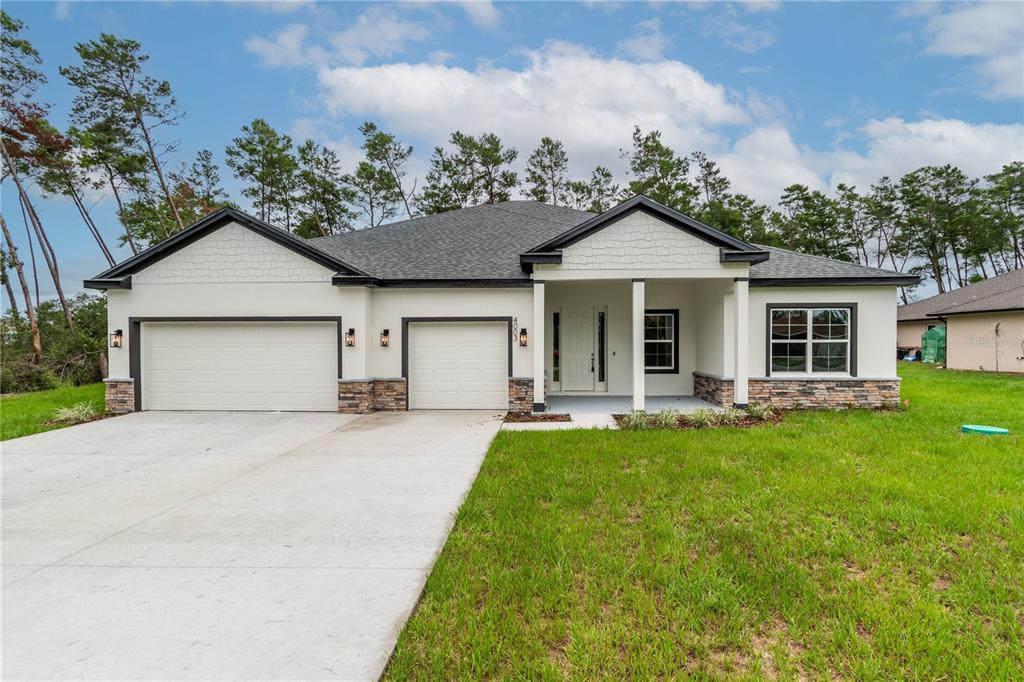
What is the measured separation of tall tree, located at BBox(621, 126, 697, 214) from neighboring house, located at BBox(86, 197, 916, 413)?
60.1 ft

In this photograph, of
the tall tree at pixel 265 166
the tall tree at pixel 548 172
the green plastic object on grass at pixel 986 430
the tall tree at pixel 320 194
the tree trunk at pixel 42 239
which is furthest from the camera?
the tall tree at pixel 548 172

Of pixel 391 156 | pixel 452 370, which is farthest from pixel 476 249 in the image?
pixel 391 156

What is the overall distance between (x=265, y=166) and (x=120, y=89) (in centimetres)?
611

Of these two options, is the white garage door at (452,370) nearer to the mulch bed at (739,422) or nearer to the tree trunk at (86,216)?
the mulch bed at (739,422)

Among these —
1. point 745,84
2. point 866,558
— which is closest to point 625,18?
point 745,84

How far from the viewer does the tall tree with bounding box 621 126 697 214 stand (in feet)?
91.9

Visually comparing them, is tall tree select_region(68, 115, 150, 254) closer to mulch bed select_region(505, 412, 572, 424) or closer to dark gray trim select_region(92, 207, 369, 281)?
dark gray trim select_region(92, 207, 369, 281)

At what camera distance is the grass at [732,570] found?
256 centimetres

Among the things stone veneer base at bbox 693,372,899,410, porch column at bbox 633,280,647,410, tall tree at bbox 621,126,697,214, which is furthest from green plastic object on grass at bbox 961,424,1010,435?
tall tree at bbox 621,126,697,214

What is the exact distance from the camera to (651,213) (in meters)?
9.78

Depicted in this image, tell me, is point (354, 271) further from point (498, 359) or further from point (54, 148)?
point (54, 148)

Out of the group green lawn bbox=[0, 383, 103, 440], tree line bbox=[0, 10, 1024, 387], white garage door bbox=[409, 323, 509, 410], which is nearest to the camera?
green lawn bbox=[0, 383, 103, 440]

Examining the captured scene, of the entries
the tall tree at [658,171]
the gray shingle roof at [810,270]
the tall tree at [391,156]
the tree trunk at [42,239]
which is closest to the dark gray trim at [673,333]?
the gray shingle roof at [810,270]

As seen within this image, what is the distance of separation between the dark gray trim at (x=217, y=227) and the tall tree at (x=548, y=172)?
770 inches
